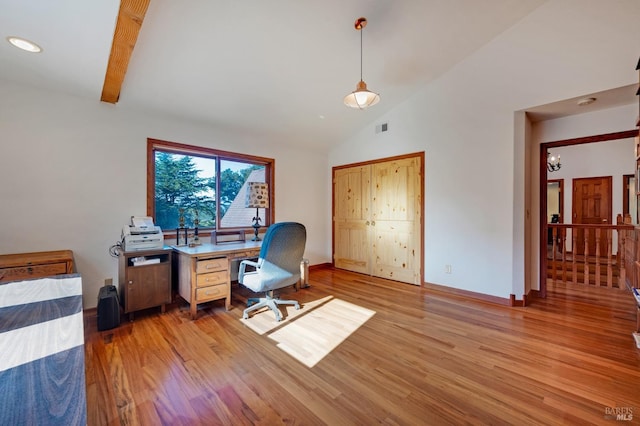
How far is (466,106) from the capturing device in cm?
357

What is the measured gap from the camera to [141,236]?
2.88 metres

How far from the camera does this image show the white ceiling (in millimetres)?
2104

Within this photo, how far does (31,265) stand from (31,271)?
5cm

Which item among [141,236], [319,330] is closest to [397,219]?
[319,330]

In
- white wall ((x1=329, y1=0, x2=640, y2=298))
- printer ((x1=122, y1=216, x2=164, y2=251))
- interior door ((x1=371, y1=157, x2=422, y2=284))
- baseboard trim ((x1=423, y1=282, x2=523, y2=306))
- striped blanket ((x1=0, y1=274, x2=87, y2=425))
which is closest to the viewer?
striped blanket ((x1=0, y1=274, x2=87, y2=425))

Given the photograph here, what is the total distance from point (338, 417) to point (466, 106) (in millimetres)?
3822

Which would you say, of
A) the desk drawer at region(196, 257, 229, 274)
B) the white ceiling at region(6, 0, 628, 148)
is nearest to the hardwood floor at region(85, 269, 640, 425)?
the desk drawer at region(196, 257, 229, 274)

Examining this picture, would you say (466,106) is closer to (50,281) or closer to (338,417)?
(338,417)

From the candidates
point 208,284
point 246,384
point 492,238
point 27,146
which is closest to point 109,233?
point 27,146

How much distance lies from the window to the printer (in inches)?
16.1

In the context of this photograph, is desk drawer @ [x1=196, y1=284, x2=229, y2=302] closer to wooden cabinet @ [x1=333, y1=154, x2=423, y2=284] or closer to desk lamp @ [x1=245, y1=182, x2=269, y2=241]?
desk lamp @ [x1=245, y1=182, x2=269, y2=241]

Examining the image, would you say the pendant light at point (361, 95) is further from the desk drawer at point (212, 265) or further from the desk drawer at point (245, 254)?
the desk drawer at point (212, 265)

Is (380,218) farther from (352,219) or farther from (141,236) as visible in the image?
(141,236)

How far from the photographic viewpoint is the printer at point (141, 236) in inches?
111
